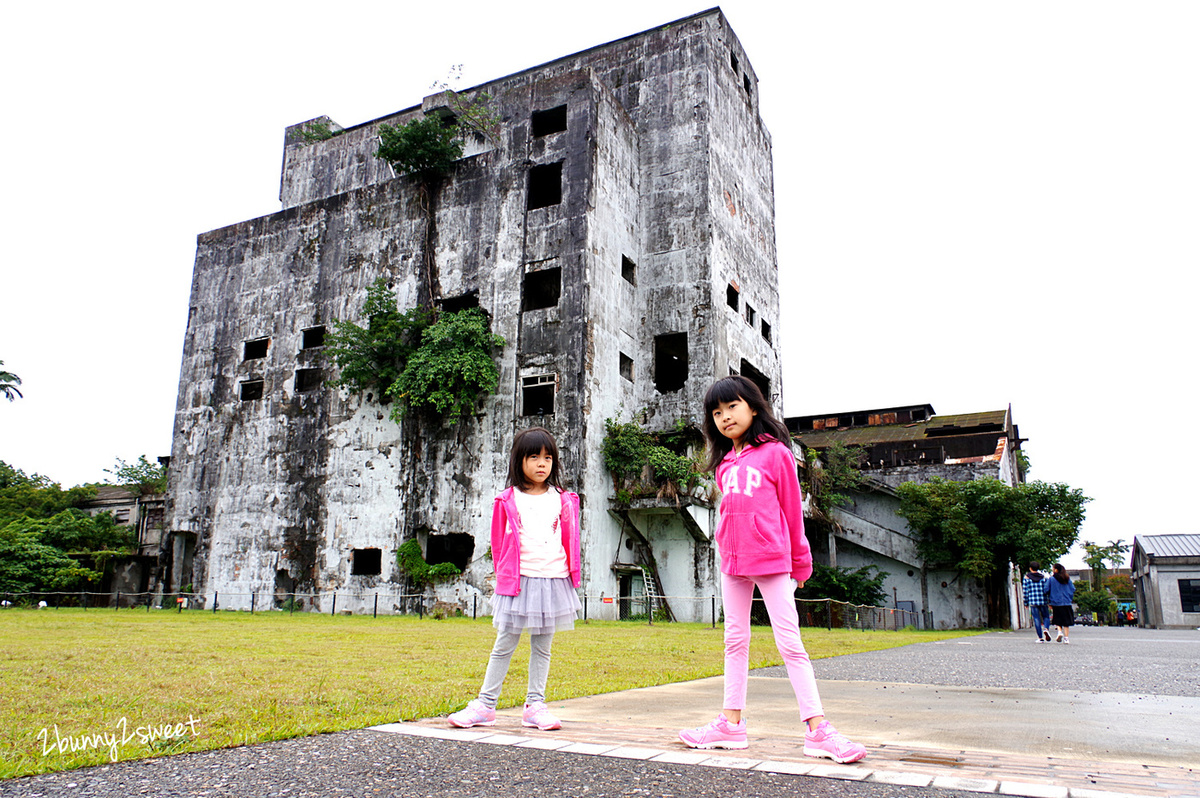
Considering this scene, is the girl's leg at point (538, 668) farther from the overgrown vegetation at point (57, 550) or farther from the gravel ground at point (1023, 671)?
the overgrown vegetation at point (57, 550)

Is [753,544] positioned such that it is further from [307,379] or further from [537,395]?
[307,379]

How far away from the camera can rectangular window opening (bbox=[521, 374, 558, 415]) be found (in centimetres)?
2156

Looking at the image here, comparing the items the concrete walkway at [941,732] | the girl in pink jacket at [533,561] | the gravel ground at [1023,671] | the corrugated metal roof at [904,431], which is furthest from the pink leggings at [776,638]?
the corrugated metal roof at [904,431]

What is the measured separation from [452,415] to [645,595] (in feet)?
23.3

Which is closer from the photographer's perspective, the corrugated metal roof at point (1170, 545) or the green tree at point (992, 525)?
the green tree at point (992, 525)

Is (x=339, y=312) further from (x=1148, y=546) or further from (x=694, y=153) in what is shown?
(x=1148, y=546)

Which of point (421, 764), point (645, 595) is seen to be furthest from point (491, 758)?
point (645, 595)

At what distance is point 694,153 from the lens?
24.8 meters

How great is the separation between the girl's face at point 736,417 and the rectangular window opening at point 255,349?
2533 cm

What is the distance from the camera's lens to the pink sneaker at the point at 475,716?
3711mm

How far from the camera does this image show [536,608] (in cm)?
414

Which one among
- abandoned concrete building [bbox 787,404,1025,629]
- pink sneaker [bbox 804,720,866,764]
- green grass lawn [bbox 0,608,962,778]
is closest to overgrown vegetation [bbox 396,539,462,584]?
green grass lawn [bbox 0,608,962,778]

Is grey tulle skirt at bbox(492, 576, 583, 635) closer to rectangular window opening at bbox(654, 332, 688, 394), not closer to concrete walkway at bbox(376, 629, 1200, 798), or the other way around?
concrete walkway at bbox(376, 629, 1200, 798)

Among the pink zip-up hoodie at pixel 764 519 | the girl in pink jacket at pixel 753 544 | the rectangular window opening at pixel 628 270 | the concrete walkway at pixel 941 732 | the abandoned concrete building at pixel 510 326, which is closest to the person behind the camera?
the concrete walkway at pixel 941 732
